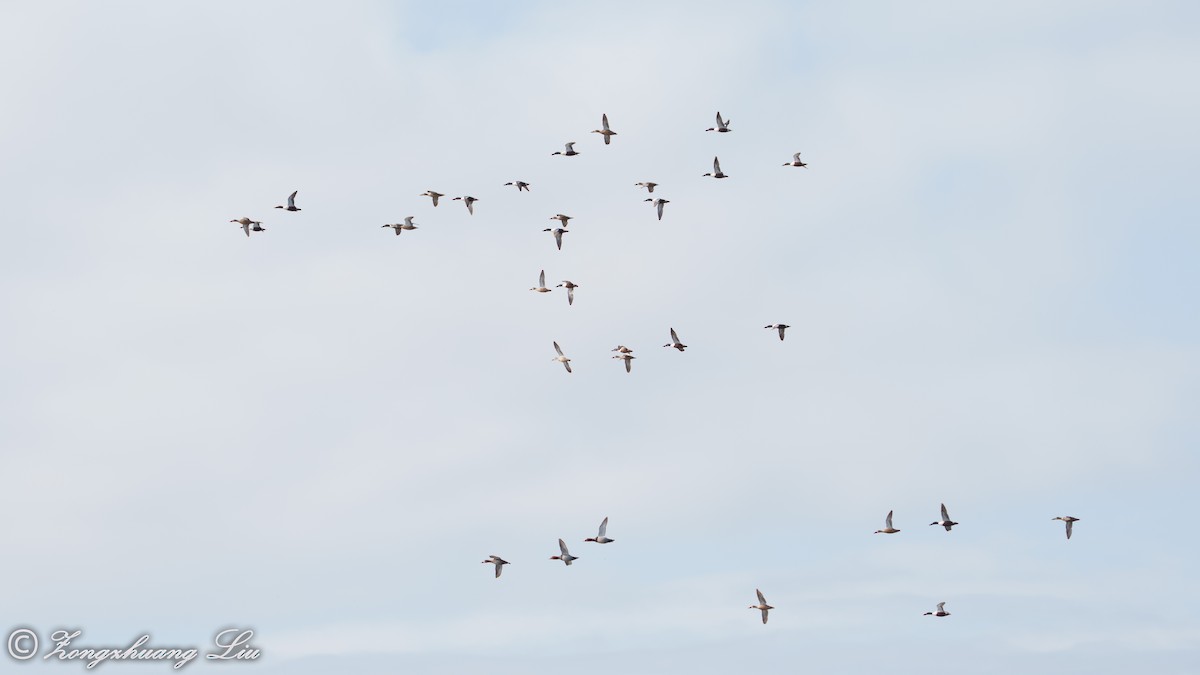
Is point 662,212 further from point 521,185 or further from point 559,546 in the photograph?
point 559,546

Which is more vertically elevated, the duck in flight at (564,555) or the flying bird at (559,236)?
the flying bird at (559,236)

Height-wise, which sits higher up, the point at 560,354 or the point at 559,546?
the point at 560,354

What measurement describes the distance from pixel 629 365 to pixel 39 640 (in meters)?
44.0

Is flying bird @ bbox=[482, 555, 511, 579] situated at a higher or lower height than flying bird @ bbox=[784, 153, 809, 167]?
lower

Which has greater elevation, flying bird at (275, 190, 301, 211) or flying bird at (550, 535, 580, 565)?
flying bird at (275, 190, 301, 211)

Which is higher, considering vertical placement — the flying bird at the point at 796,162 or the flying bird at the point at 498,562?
the flying bird at the point at 796,162

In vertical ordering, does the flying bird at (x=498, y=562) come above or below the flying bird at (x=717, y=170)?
below

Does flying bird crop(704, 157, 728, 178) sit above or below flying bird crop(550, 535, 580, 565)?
above

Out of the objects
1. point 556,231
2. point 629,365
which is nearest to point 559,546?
point 629,365

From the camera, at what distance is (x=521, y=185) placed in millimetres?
134875

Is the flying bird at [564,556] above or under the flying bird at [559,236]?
under

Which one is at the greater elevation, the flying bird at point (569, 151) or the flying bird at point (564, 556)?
the flying bird at point (569, 151)

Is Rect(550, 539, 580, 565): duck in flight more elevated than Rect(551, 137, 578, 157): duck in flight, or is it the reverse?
Rect(551, 137, 578, 157): duck in flight

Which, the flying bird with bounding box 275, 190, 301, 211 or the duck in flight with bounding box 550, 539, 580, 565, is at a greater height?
the flying bird with bounding box 275, 190, 301, 211
